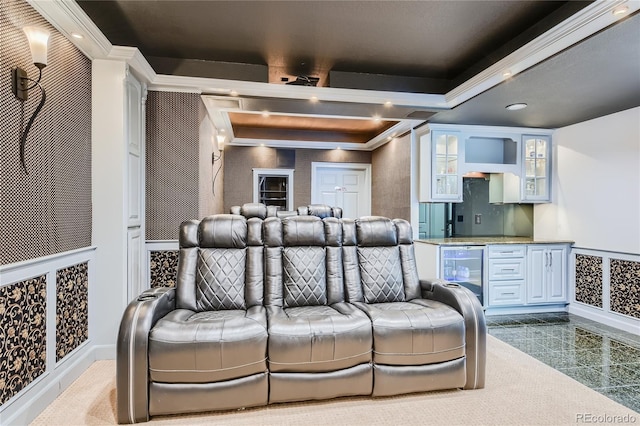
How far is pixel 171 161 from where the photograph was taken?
11.4 feet

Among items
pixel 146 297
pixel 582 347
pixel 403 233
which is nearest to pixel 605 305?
pixel 582 347

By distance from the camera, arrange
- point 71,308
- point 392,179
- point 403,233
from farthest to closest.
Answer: point 392,179, point 403,233, point 71,308

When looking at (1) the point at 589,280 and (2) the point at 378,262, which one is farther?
(1) the point at 589,280

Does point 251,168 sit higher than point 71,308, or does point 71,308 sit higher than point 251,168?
point 251,168

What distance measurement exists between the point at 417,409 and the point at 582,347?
220 centimetres

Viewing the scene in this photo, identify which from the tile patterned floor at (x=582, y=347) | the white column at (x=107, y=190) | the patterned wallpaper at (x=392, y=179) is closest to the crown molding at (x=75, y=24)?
the white column at (x=107, y=190)

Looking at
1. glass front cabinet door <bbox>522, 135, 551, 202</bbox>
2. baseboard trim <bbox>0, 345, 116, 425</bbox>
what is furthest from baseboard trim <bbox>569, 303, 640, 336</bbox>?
baseboard trim <bbox>0, 345, 116, 425</bbox>

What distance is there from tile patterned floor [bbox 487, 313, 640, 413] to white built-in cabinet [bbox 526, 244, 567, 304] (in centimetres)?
23

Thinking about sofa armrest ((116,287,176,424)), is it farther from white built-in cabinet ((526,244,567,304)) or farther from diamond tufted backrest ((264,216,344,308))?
white built-in cabinet ((526,244,567,304))

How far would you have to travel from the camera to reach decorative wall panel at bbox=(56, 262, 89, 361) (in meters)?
2.31

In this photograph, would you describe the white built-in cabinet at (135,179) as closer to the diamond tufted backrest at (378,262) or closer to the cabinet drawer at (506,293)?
the diamond tufted backrest at (378,262)

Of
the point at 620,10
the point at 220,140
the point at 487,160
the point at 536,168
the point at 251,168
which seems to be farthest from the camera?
the point at 251,168

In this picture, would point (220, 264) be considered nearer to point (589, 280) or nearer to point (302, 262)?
point (302, 262)

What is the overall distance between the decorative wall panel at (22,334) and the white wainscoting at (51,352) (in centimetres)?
3
